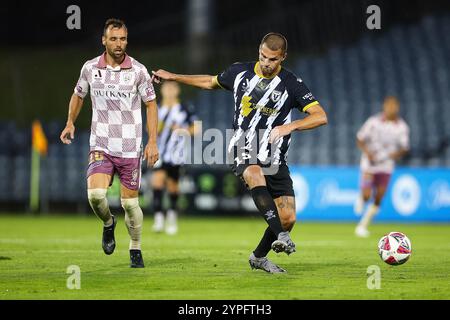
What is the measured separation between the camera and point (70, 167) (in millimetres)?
21781

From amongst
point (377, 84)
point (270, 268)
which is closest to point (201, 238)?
point (270, 268)

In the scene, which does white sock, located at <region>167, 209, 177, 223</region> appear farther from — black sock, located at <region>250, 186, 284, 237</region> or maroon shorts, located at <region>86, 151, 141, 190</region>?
black sock, located at <region>250, 186, 284, 237</region>

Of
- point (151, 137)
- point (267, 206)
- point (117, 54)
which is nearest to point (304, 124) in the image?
point (267, 206)

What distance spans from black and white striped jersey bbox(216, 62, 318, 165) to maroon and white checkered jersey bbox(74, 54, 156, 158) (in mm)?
966

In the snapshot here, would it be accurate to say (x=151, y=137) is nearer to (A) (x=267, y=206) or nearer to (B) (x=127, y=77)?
(B) (x=127, y=77)

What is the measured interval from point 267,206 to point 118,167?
1.66 metres

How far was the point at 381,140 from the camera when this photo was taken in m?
17.1

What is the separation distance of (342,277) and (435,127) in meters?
13.8

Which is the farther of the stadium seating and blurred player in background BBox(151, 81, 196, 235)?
the stadium seating

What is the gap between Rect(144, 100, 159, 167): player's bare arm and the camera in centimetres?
934

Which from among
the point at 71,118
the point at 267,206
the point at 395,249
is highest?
the point at 71,118

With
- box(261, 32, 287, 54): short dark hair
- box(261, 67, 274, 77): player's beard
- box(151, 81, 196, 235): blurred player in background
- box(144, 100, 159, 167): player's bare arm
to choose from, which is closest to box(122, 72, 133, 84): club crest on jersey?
box(144, 100, 159, 167): player's bare arm

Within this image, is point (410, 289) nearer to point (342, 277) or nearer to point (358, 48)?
point (342, 277)

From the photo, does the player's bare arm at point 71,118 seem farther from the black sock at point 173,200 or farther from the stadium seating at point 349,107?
the stadium seating at point 349,107
